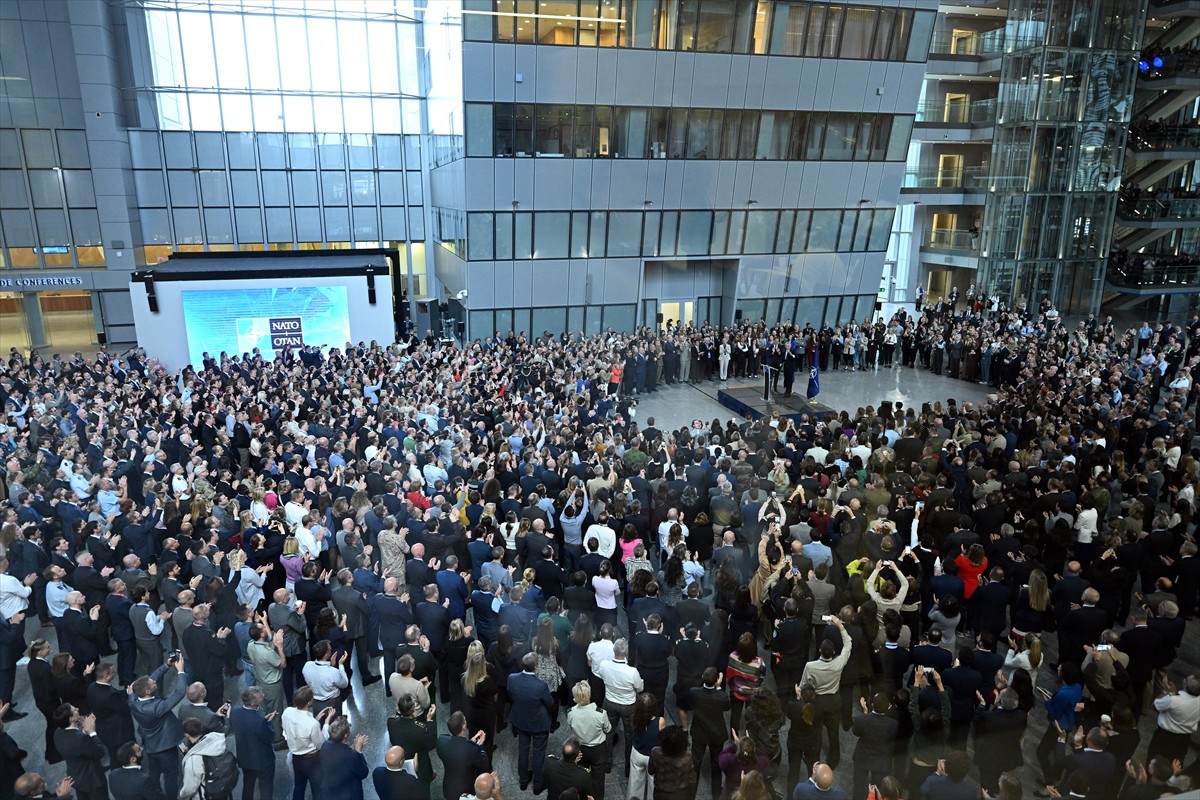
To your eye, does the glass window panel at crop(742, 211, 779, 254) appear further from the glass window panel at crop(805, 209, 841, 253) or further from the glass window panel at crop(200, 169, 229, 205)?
the glass window panel at crop(200, 169, 229, 205)

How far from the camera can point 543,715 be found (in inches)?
246

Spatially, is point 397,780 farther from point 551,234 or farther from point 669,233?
point 669,233

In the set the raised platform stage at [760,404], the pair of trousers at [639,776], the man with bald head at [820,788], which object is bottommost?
the raised platform stage at [760,404]

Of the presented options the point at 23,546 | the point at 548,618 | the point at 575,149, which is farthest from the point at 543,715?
the point at 575,149

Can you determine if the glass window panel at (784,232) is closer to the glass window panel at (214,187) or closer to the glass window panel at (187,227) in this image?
the glass window panel at (214,187)

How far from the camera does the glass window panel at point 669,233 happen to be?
79.7 ft

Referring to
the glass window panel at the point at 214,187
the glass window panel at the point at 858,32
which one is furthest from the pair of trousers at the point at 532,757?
the glass window panel at the point at 214,187

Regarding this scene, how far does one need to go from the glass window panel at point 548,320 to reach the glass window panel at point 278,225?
452 inches

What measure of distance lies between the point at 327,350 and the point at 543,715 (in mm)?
16689

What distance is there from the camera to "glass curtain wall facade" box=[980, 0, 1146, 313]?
28547 millimetres

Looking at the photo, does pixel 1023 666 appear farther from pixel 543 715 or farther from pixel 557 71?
pixel 557 71

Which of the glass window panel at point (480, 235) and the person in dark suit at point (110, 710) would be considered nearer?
the person in dark suit at point (110, 710)

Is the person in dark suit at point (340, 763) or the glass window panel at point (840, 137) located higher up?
the glass window panel at point (840, 137)

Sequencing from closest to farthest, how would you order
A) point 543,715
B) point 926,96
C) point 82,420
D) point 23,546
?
1. point 543,715
2. point 23,546
3. point 82,420
4. point 926,96
